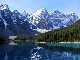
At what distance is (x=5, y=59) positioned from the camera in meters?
98.4

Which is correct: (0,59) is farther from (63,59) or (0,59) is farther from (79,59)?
(79,59)

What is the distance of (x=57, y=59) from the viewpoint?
95.4 metres

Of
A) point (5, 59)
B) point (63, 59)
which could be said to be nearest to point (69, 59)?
point (63, 59)

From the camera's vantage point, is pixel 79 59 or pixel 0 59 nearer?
pixel 79 59

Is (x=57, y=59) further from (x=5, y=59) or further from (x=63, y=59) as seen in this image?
(x=5, y=59)

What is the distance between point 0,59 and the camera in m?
99.3

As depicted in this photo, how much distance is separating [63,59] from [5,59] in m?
22.1

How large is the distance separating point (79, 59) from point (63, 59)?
20.5 feet

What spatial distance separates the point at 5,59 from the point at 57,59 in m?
19.9

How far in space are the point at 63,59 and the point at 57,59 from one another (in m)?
2.22

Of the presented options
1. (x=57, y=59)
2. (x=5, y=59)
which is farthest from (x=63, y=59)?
(x=5, y=59)

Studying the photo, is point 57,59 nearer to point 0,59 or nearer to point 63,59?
point 63,59

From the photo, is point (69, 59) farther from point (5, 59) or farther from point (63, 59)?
point (5, 59)

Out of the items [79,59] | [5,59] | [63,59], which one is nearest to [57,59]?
[63,59]
